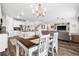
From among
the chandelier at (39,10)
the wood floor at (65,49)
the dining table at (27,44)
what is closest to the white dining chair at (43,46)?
the dining table at (27,44)

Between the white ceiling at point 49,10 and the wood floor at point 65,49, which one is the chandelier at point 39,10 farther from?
the wood floor at point 65,49

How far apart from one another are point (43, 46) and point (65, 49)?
1.06ft

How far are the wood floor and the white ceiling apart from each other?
394 mm

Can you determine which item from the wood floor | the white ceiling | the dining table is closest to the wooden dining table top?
the dining table

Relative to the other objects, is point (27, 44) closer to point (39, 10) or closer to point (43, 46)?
point (43, 46)

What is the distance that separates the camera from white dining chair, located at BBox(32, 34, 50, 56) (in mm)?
2211

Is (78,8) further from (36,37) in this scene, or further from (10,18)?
(10,18)

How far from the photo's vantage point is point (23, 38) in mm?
2199

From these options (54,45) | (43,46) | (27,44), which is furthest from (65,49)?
(27,44)

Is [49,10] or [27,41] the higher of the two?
[49,10]

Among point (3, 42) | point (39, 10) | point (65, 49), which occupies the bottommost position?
point (65, 49)

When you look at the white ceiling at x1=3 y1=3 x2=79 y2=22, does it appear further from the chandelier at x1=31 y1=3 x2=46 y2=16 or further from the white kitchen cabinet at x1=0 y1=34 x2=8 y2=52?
the white kitchen cabinet at x1=0 y1=34 x2=8 y2=52

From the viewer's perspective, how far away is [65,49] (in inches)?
87.0

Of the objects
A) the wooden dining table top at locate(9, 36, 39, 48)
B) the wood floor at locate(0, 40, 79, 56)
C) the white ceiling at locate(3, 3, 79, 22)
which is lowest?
the wood floor at locate(0, 40, 79, 56)
